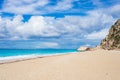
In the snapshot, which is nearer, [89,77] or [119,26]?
[89,77]

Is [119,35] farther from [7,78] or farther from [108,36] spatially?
[7,78]

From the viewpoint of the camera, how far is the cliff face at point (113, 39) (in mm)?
98275

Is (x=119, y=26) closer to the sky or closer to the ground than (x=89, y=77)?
closer to the sky

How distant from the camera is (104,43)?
108 meters

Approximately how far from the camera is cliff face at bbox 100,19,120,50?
98275mm

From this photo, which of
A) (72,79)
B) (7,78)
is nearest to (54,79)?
(72,79)

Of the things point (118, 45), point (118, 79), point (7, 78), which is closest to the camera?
point (118, 79)

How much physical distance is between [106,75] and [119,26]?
90285mm

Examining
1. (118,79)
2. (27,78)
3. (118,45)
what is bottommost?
(118,79)

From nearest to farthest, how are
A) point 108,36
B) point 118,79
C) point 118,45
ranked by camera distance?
point 118,79 → point 118,45 → point 108,36

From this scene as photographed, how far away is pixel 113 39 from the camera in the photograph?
100938 mm

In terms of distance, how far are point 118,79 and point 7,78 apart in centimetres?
674

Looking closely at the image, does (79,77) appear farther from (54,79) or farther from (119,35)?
(119,35)

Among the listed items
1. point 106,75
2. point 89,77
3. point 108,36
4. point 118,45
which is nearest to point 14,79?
point 89,77
